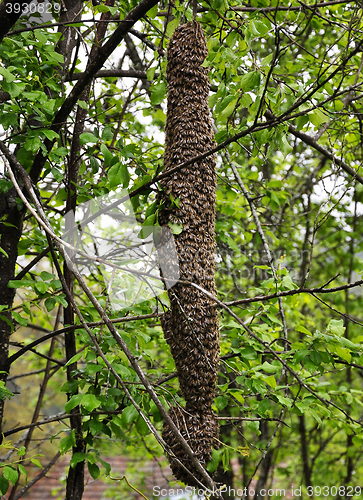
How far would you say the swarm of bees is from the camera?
4.40ft

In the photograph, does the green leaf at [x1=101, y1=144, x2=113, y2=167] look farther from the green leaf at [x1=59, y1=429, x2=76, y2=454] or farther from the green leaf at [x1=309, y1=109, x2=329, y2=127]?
the green leaf at [x1=59, y1=429, x2=76, y2=454]

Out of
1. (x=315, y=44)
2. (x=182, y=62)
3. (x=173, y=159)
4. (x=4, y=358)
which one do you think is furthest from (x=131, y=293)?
(x=315, y=44)

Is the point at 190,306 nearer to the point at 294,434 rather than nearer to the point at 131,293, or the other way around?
the point at 131,293

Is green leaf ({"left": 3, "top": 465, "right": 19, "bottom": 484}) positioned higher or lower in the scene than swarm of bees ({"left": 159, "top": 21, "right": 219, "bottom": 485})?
lower

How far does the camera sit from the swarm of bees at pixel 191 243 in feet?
4.40

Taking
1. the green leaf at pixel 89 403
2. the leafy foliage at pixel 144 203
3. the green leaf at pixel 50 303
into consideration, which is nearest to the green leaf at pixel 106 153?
the leafy foliage at pixel 144 203

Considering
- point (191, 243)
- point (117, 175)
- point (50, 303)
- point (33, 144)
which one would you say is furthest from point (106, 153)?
point (50, 303)

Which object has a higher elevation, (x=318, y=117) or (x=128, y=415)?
(x=318, y=117)

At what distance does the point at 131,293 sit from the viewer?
211 cm

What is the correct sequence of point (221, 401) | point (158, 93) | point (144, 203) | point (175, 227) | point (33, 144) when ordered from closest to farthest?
point (175, 227) < point (33, 144) < point (158, 93) < point (221, 401) < point (144, 203)

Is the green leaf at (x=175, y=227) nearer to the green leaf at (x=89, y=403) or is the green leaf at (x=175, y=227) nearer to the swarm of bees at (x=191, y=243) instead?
the swarm of bees at (x=191, y=243)

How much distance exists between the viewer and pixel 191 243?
139cm

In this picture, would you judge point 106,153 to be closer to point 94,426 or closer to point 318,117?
point 318,117

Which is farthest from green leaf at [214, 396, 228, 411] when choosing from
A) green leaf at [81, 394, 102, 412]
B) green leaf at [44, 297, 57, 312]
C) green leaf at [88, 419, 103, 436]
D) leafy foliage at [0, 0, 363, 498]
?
green leaf at [44, 297, 57, 312]
